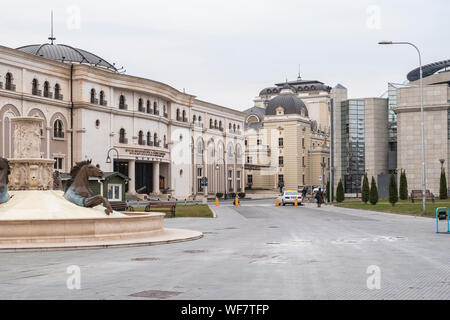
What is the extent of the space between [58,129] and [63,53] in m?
13.5

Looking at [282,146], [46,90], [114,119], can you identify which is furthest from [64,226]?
[282,146]

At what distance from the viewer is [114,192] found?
4244 centimetres

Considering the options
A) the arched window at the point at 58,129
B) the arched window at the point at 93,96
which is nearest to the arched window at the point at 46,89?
the arched window at the point at 58,129

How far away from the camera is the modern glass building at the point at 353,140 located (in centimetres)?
8288

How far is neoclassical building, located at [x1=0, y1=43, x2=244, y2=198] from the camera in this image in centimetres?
5572

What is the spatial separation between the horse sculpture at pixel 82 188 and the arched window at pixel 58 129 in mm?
40006

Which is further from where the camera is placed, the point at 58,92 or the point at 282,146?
the point at 282,146

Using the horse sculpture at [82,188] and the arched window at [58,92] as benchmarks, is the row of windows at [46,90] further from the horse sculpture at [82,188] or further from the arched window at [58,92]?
the horse sculpture at [82,188]

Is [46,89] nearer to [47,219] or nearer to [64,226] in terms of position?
[64,226]

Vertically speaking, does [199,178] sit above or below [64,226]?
above

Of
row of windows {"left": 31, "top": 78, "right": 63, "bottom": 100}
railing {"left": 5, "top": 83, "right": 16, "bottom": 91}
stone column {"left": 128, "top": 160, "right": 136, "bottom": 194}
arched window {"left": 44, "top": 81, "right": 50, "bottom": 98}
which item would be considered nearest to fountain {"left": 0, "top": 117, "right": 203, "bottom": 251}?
railing {"left": 5, "top": 83, "right": 16, "bottom": 91}

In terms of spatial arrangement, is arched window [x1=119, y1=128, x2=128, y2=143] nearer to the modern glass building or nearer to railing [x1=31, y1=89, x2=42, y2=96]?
railing [x1=31, y1=89, x2=42, y2=96]

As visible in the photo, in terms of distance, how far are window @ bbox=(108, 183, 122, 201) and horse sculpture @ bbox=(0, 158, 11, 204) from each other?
21.7 m
